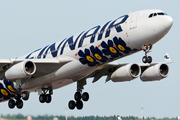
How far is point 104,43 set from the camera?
31703mm

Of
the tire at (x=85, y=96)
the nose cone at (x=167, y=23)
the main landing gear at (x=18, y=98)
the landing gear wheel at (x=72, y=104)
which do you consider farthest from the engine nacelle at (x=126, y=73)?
the main landing gear at (x=18, y=98)

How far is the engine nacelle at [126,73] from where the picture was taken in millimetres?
36312

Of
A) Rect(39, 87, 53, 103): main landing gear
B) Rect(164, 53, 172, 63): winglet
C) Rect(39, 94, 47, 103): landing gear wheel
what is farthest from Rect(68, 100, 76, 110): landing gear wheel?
Rect(164, 53, 172, 63): winglet

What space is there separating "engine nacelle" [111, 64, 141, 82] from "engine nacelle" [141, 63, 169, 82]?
200 centimetres

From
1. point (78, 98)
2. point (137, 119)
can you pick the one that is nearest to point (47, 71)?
point (78, 98)

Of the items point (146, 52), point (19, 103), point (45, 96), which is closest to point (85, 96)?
point (45, 96)

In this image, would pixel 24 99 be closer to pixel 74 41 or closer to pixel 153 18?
pixel 74 41

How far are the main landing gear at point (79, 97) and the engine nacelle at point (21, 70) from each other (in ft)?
22.2

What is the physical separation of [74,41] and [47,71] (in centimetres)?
341

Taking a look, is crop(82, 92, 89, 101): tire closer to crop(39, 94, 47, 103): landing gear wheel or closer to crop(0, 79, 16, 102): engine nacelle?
crop(39, 94, 47, 103): landing gear wheel

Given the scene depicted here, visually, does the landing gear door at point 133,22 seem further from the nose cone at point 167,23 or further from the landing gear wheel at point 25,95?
the landing gear wheel at point 25,95

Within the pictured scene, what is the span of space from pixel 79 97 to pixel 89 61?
7.17 m

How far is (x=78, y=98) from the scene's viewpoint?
3916cm

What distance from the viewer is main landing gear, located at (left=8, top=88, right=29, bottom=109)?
3576cm
